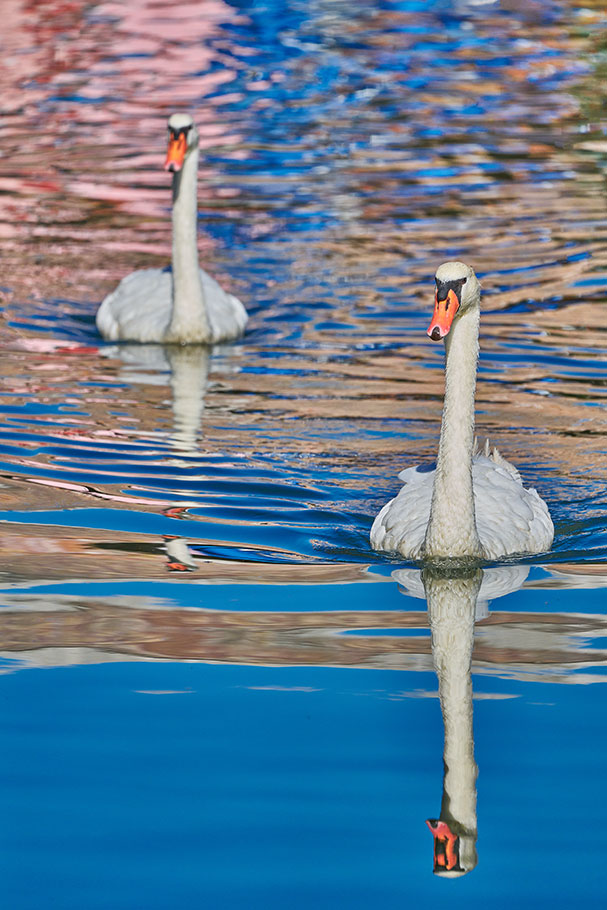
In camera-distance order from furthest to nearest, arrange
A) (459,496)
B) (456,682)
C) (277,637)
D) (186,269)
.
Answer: (186,269) → (459,496) → (277,637) → (456,682)

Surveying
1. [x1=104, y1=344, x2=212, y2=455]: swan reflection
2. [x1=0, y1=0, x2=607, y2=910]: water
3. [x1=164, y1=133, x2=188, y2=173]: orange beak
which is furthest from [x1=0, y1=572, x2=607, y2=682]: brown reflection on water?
[x1=164, y1=133, x2=188, y2=173]: orange beak

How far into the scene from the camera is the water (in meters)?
5.80

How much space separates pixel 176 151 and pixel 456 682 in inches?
322

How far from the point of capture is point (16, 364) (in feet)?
44.4

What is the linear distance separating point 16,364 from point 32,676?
21.8ft

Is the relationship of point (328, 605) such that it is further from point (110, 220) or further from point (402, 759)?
point (110, 220)

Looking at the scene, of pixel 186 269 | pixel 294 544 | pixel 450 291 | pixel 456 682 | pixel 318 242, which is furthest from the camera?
pixel 318 242

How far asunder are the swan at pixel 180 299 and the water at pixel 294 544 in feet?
0.89

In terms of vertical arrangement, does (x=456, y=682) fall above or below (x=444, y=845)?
above

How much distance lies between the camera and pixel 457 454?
8.27 meters

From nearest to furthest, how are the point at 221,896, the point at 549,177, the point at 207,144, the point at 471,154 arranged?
the point at 221,896, the point at 549,177, the point at 471,154, the point at 207,144

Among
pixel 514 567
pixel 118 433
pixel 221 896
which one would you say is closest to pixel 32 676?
pixel 221 896

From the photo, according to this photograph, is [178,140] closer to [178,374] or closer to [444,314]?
[178,374]

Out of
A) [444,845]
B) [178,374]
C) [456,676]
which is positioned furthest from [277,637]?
[178,374]
